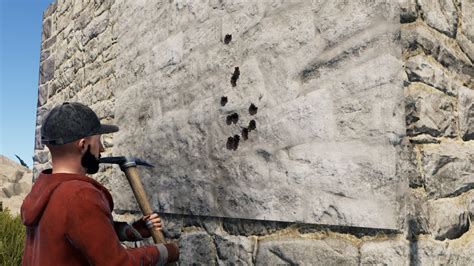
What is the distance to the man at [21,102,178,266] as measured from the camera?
5.01 ft

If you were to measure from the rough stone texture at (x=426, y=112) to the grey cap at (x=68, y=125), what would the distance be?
113cm

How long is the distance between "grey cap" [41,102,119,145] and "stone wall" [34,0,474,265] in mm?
846

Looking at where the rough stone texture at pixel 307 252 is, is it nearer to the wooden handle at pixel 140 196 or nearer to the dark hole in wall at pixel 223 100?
the wooden handle at pixel 140 196

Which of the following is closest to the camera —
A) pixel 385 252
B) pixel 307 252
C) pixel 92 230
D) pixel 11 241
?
→ pixel 92 230

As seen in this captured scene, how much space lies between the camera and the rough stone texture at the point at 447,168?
5.81 feet

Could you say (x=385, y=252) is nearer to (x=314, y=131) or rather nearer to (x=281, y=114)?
(x=314, y=131)

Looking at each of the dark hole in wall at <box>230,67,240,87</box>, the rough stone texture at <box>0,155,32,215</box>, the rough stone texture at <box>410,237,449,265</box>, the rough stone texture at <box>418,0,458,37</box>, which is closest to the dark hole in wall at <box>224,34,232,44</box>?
the dark hole in wall at <box>230,67,240,87</box>

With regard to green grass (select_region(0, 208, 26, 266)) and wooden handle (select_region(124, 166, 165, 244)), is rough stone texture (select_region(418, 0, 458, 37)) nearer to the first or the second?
wooden handle (select_region(124, 166, 165, 244))

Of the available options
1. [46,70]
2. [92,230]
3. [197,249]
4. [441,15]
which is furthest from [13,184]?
[441,15]

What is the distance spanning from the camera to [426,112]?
1787mm

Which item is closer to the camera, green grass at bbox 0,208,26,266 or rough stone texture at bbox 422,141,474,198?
rough stone texture at bbox 422,141,474,198

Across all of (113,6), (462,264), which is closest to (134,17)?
(113,6)

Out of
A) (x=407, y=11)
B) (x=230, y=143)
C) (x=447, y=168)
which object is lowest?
(x=447, y=168)

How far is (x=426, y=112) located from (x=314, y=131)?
→ 46 centimetres
